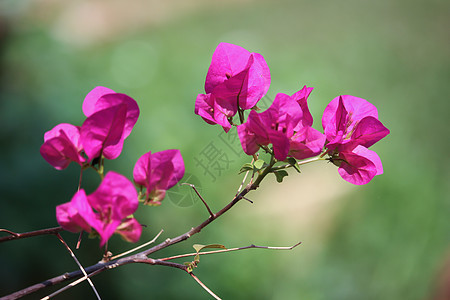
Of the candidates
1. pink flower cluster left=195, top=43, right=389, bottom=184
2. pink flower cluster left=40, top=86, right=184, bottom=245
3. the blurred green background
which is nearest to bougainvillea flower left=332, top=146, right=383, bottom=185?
pink flower cluster left=195, top=43, right=389, bottom=184

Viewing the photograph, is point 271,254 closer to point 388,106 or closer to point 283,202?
point 283,202

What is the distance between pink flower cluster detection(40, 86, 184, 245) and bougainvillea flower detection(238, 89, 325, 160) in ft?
0.16

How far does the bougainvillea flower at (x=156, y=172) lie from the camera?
292mm

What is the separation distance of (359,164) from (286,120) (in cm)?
7

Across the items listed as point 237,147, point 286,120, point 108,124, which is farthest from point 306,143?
point 237,147

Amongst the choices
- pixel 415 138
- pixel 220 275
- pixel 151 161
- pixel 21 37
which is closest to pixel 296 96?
A: pixel 151 161

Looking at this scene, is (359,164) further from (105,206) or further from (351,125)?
(105,206)

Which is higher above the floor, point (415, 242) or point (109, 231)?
point (109, 231)

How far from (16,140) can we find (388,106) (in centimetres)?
140

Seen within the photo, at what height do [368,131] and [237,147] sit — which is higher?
[368,131]

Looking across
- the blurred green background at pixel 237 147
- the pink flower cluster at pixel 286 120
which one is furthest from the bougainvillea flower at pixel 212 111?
the blurred green background at pixel 237 147

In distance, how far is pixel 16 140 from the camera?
4.71ft

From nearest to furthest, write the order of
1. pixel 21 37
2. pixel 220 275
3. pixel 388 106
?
pixel 220 275 → pixel 388 106 → pixel 21 37

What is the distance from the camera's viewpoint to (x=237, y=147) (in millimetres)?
1143
